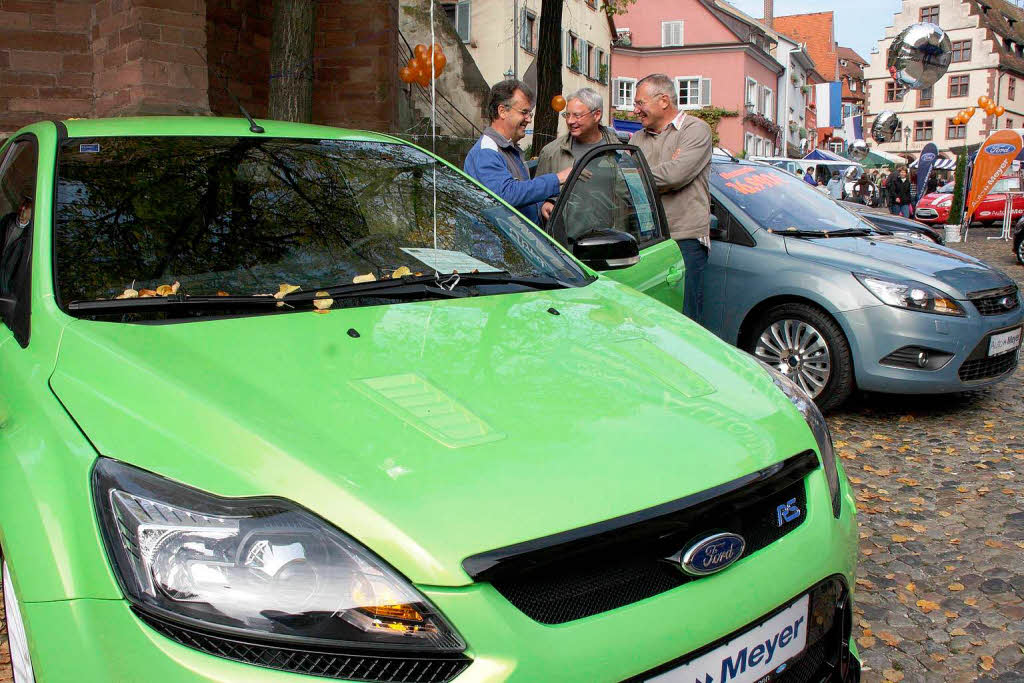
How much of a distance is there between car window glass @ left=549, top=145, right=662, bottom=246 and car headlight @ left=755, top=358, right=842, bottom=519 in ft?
5.93

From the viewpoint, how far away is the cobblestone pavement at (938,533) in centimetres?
295

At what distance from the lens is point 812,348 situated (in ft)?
18.5

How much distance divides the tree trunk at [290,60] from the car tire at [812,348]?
3.89 meters

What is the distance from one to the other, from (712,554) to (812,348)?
A: 4.18 metres

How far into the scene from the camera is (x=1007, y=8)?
2901 inches

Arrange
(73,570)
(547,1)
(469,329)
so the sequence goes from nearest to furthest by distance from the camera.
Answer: (73,570)
(469,329)
(547,1)

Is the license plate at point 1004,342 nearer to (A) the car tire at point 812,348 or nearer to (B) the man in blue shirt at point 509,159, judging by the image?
(A) the car tire at point 812,348

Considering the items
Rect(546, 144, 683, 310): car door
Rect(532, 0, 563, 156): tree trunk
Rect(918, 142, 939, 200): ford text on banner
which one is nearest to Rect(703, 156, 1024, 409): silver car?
Rect(546, 144, 683, 310): car door

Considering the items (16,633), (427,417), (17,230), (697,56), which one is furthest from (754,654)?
(697,56)

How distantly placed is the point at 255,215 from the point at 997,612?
9.46 ft

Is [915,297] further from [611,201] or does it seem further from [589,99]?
[589,99]

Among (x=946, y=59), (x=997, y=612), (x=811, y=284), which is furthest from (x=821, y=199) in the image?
(x=946, y=59)

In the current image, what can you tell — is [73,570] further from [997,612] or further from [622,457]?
[997,612]

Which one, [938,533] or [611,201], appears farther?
[611,201]
